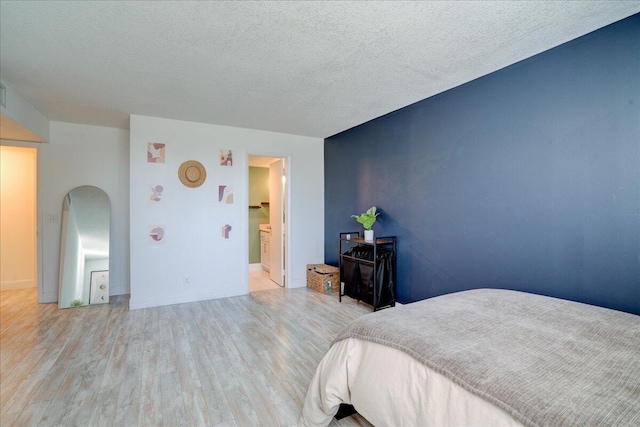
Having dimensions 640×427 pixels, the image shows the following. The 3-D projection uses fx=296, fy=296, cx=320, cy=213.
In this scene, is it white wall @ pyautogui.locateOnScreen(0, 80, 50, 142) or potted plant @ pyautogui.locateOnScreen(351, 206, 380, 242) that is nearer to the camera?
white wall @ pyautogui.locateOnScreen(0, 80, 50, 142)

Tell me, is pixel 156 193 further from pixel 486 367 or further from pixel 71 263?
pixel 486 367

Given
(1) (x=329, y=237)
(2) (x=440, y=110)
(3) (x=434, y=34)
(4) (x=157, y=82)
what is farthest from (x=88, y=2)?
(1) (x=329, y=237)

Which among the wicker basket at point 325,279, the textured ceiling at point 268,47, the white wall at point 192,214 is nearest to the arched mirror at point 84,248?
the white wall at point 192,214

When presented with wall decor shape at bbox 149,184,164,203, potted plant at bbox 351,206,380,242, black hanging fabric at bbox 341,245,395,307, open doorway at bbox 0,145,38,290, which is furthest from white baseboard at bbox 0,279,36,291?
potted plant at bbox 351,206,380,242

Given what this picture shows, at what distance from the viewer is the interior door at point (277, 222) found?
4875 mm

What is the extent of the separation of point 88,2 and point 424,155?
2984 mm

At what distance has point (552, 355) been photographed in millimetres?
1192

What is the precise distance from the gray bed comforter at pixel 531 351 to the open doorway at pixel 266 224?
3.34m

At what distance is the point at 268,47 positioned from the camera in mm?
2158

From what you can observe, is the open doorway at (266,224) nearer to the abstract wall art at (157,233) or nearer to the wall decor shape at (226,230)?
the wall decor shape at (226,230)

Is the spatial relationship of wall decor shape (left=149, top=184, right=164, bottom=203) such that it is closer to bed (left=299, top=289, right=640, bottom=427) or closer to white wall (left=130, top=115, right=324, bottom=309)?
white wall (left=130, top=115, right=324, bottom=309)

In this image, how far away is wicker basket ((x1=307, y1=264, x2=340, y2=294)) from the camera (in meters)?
4.41

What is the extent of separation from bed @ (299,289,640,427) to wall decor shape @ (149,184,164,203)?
10.6 ft

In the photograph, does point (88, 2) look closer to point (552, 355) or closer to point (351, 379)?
point (351, 379)
